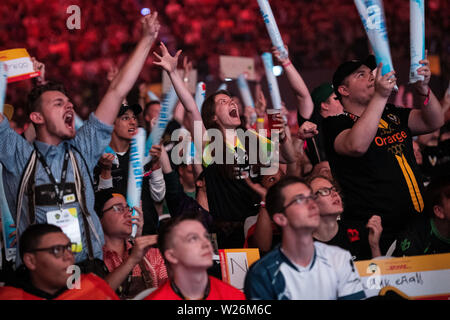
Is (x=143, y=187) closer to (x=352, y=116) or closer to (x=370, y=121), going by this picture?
(x=352, y=116)

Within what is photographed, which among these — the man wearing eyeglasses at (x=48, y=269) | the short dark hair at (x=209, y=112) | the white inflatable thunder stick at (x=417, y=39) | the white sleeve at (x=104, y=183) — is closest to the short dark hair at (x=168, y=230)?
the man wearing eyeglasses at (x=48, y=269)

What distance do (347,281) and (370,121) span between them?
922 mm

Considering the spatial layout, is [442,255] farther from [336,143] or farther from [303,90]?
[303,90]

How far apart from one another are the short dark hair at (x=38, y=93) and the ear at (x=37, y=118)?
3 centimetres

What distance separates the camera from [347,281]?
2.66 m

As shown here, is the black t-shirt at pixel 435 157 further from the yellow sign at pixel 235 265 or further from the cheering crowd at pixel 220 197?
the yellow sign at pixel 235 265

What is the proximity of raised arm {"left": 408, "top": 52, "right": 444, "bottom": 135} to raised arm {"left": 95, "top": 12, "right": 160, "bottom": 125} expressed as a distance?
1.54 m

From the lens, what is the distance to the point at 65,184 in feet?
9.24

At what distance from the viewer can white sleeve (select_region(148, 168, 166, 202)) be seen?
13.2ft

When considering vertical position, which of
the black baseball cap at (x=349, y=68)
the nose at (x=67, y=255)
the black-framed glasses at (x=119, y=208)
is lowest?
the nose at (x=67, y=255)

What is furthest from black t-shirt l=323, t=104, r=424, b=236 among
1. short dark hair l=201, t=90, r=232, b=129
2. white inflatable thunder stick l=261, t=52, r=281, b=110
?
white inflatable thunder stick l=261, t=52, r=281, b=110

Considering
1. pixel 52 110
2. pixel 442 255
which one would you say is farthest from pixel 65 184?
pixel 442 255

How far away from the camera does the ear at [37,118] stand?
293cm

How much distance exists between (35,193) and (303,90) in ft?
6.24
